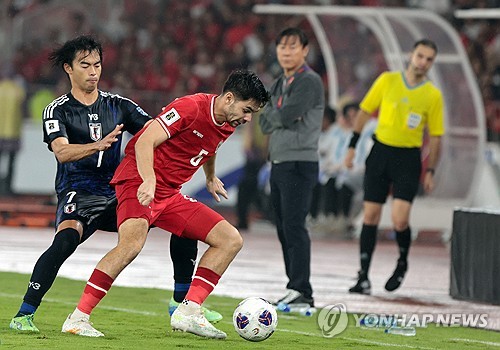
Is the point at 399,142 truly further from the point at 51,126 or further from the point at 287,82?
the point at 51,126

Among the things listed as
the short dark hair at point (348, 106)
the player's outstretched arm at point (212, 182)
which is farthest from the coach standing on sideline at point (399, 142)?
the short dark hair at point (348, 106)

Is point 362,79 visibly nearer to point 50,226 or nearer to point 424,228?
point 424,228

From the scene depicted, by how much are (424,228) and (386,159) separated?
756cm

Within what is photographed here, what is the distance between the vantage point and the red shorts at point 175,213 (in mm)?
7860

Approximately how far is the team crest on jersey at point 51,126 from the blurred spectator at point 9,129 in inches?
490

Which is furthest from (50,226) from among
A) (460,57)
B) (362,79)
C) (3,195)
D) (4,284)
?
(4,284)

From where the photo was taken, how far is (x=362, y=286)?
1172cm

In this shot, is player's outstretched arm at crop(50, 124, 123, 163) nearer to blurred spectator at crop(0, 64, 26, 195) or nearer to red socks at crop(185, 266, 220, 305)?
red socks at crop(185, 266, 220, 305)

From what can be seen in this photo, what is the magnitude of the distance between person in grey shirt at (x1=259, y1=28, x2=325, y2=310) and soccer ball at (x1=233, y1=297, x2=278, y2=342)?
2276mm

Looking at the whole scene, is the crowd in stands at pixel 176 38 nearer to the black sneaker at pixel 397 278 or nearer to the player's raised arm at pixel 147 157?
the black sneaker at pixel 397 278

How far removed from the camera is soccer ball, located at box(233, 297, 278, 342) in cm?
774

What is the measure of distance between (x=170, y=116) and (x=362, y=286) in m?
4.45
